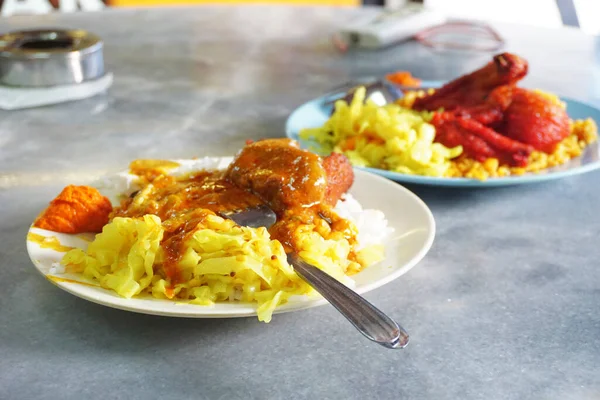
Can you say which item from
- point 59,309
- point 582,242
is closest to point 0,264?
point 59,309

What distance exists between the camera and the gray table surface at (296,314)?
0.92m

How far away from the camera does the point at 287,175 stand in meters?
1.16

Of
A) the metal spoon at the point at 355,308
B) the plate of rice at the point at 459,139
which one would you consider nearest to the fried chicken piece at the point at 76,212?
the metal spoon at the point at 355,308

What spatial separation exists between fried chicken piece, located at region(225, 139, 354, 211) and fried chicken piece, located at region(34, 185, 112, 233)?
0.70 ft

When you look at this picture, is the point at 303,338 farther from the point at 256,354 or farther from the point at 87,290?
the point at 87,290

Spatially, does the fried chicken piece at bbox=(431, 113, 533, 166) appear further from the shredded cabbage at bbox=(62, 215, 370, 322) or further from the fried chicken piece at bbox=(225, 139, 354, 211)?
the shredded cabbage at bbox=(62, 215, 370, 322)

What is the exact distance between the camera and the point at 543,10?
5957mm

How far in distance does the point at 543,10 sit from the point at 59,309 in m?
5.67

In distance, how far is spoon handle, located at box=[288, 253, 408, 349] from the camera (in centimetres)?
85

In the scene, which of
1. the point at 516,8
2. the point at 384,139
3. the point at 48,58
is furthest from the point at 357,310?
the point at 516,8

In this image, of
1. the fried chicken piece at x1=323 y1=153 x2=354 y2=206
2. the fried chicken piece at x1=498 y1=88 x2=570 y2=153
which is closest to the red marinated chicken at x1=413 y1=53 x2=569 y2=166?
the fried chicken piece at x1=498 y1=88 x2=570 y2=153

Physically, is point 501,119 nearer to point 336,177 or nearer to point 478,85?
point 478,85

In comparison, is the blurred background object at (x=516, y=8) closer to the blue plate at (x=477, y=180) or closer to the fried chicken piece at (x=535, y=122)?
the blue plate at (x=477, y=180)

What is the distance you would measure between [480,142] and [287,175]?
1.83ft
